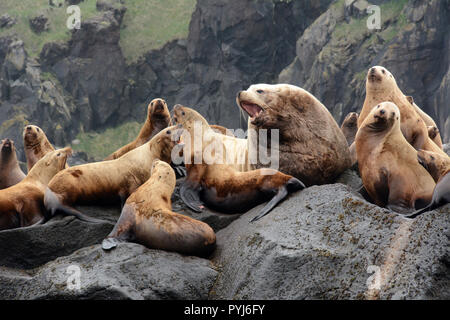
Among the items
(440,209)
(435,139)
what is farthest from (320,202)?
(435,139)

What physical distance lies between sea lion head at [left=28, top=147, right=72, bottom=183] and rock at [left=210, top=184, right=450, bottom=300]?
2.84m

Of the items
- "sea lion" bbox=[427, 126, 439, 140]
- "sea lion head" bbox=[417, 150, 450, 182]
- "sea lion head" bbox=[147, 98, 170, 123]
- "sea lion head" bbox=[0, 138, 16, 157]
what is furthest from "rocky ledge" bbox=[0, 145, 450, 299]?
"sea lion head" bbox=[147, 98, 170, 123]

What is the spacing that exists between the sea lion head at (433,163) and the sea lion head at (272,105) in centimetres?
130

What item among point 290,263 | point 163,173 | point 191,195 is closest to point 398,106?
point 191,195

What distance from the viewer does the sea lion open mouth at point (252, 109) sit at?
19.5ft

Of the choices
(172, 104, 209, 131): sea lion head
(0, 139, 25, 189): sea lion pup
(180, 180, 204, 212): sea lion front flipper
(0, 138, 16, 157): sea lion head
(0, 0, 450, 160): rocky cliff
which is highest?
(172, 104, 209, 131): sea lion head

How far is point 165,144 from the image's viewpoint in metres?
6.76

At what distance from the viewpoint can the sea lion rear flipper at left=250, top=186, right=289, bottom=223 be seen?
507 cm

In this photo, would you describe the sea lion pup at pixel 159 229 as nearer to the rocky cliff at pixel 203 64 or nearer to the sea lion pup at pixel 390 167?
the sea lion pup at pixel 390 167

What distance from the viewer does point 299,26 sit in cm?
5334

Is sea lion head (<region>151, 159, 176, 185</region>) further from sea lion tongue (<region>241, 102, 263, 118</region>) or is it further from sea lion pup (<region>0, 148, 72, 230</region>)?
sea lion pup (<region>0, 148, 72, 230</region>)

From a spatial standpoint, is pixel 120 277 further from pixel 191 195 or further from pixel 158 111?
pixel 158 111

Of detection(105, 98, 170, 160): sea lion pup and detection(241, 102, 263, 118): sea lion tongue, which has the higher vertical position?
detection(241, 102, 263, 118): sea lion tongue
